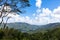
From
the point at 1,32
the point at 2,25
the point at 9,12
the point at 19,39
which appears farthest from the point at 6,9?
the point at 19,39

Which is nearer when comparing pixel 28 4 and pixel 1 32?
pixel 1 32

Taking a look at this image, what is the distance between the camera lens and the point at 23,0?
1845 inches

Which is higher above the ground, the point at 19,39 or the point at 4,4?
the point at 4,4

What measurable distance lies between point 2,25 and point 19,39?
12.5m

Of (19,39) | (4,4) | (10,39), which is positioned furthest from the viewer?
(4,4)

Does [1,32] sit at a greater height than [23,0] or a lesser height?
lesser

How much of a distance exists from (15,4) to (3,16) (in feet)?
13.7

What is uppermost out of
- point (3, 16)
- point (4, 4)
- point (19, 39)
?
point (4, 4)

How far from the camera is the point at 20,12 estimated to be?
46844mm

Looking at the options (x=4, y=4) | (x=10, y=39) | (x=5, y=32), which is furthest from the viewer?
(x=4, y=4)

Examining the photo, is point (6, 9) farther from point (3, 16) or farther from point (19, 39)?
point (19, 39)

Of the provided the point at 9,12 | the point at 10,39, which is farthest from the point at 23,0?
the point at 10,39

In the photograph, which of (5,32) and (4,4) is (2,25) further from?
(5,32)

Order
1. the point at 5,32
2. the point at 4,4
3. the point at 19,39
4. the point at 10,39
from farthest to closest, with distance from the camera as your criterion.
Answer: the point at 4,4 → the point at 5,32 → the point at 19,39 → the point at 10,39
